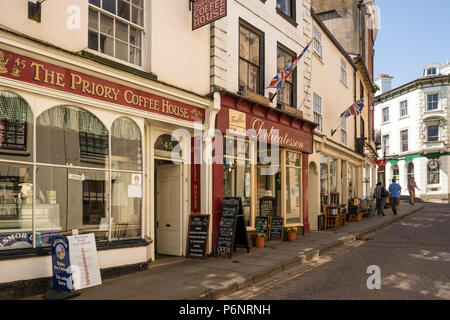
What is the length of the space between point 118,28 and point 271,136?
227 inches

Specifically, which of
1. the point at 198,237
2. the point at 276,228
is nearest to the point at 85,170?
the point at 198,237

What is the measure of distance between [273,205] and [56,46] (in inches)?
323

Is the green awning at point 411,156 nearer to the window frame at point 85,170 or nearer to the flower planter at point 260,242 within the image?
the flower planter at point 260,242

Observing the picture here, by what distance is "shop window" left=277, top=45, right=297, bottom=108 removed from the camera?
1295 cm

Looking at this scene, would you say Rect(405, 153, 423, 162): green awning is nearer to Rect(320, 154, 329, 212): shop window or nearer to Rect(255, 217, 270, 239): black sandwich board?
Rect(320, 154, 329, 212): shop window

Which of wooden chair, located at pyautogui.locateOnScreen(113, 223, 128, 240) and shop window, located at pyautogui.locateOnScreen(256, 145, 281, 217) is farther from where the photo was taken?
shop window, located at pyautogui.locateOnScreen(256, 145, 281, 217)

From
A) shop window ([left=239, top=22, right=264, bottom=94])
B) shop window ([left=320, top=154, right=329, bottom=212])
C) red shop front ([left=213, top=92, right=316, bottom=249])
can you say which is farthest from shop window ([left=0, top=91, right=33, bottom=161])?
shop window ([left=320, top=154, right=329, bottom=212])

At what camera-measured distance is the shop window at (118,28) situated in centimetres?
732

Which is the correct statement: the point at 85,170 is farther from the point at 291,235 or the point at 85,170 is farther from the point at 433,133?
the point at 433,133

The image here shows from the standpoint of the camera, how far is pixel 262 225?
1149 centimetres

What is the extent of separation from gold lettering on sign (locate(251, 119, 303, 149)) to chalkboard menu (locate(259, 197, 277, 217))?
6.00 feet

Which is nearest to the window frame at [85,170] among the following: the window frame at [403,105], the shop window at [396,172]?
the window frame at [403,105]
